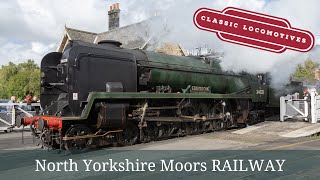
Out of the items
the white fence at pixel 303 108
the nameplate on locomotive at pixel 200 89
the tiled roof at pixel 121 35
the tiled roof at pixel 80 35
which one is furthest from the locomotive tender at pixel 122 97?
the tiled roof at pixel 80 35

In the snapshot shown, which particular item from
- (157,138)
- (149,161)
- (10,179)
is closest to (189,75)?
(157,138)

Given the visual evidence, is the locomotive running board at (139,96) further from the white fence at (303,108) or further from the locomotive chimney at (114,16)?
the locomotive chimney at (114,16)

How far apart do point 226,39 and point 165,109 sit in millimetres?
4021

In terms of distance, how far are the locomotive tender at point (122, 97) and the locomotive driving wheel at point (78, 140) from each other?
1 centimetres

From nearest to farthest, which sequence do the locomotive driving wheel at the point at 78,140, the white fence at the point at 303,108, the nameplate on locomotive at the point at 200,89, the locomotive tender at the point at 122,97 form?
the locomotive driving wheel at the point at 78,140
the locomotive tender at the point at 122,97
the nameplate on locomotive at the point at 200,89
the white fence at the point at 303,108

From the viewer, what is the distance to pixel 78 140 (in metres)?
8.12

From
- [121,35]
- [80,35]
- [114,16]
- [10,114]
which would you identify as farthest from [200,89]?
[114,16]

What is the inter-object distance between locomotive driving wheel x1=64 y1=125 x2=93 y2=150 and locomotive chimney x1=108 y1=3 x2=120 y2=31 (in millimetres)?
25624

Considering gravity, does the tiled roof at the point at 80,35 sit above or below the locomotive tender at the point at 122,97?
above

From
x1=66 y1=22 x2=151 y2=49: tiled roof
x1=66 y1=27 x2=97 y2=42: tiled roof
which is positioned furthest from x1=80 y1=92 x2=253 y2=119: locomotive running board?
x1=66 y1=27 x2=97 y2=42: tiled roof

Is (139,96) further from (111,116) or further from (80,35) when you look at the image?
(80,35)

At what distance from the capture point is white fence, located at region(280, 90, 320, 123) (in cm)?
1231

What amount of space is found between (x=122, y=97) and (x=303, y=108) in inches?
311

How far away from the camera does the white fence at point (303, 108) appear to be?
12312 millimetres
